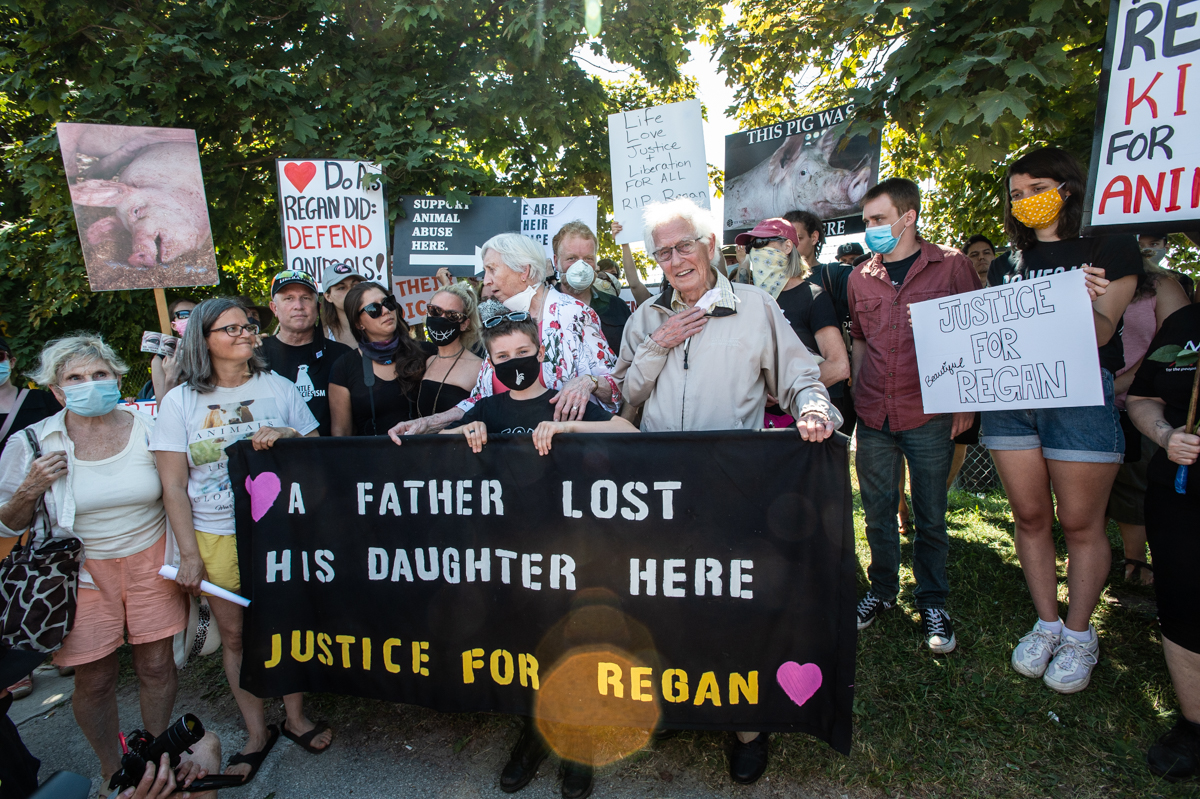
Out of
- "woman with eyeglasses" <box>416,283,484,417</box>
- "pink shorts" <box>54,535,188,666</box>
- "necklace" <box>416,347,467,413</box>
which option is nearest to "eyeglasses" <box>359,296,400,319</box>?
"woman with eyeglasses" <box>416,283,484,417</box>

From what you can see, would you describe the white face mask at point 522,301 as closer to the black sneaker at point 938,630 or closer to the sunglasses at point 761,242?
the sunglasses at point 761,242

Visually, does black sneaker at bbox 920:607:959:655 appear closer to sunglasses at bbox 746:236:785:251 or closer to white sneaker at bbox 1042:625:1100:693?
white sneaker at bbox 1042:625:1100:693

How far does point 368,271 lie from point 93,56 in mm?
3875

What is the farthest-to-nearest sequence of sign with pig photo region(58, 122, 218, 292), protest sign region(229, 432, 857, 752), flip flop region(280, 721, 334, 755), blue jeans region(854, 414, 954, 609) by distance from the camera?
sign with pig photo region(58, 122, 218, 292) < blue jeans region(854, 414, 954, 609) < flip flop region(280, 721, 334, 755) < protest sign region(229, 432, 857, 752)

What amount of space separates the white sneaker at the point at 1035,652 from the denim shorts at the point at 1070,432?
0.89 meters

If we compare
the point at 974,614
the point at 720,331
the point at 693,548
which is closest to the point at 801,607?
the point at 693,548

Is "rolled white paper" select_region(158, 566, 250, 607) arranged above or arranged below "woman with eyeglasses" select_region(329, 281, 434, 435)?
below

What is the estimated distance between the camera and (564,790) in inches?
99.3

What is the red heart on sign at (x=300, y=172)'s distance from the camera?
17.2 ft

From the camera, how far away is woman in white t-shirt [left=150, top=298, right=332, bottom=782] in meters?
2.78

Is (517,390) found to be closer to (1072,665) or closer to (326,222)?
(1072,665)

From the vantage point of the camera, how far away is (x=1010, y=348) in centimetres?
274

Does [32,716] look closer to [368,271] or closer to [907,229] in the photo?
[368,271]

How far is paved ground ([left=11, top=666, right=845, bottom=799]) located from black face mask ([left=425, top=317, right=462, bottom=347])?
1.81 meters
